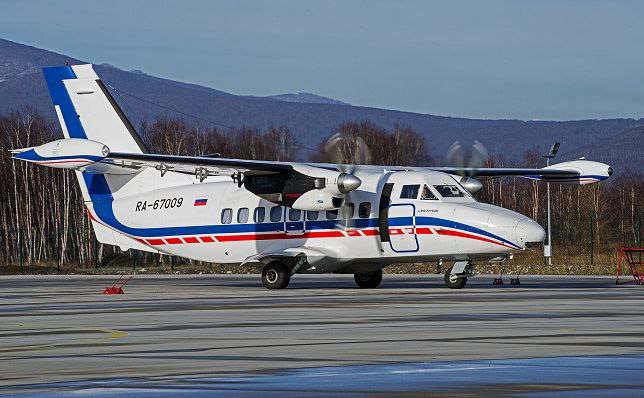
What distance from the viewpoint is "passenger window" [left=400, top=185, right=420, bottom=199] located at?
35.1 metres

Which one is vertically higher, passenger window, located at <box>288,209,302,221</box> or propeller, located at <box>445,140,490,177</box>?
propeller, located at <box>445,140,490,177</box>

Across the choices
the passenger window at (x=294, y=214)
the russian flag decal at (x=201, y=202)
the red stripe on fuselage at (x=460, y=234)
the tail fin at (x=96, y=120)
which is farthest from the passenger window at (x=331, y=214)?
the tail fin at (x=96, y=120)

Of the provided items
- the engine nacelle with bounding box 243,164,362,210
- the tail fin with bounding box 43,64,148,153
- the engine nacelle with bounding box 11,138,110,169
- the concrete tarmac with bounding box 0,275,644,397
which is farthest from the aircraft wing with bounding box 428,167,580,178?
the engine nacelle with bounding box 11,138,110,169

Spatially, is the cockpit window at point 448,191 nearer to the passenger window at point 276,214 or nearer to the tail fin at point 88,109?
the passenger window at point 276,214

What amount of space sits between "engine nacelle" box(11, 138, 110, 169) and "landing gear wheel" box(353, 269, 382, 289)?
28.1 ft

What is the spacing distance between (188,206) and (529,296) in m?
13.9

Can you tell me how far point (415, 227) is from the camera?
114 ft

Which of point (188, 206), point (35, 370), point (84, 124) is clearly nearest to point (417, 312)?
point (35, 370)

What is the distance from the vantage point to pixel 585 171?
41.9 meters

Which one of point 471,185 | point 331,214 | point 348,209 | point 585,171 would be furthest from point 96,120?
point 585,171

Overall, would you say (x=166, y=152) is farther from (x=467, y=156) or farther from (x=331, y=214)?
(x=331, y=214)

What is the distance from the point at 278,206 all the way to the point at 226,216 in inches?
79.7

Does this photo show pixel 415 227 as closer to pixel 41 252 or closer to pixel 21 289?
pixel 21 289

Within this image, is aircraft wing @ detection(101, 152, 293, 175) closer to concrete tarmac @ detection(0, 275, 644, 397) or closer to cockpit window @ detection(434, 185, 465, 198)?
cockpit window @ detection(434, 185, 465, 198)
